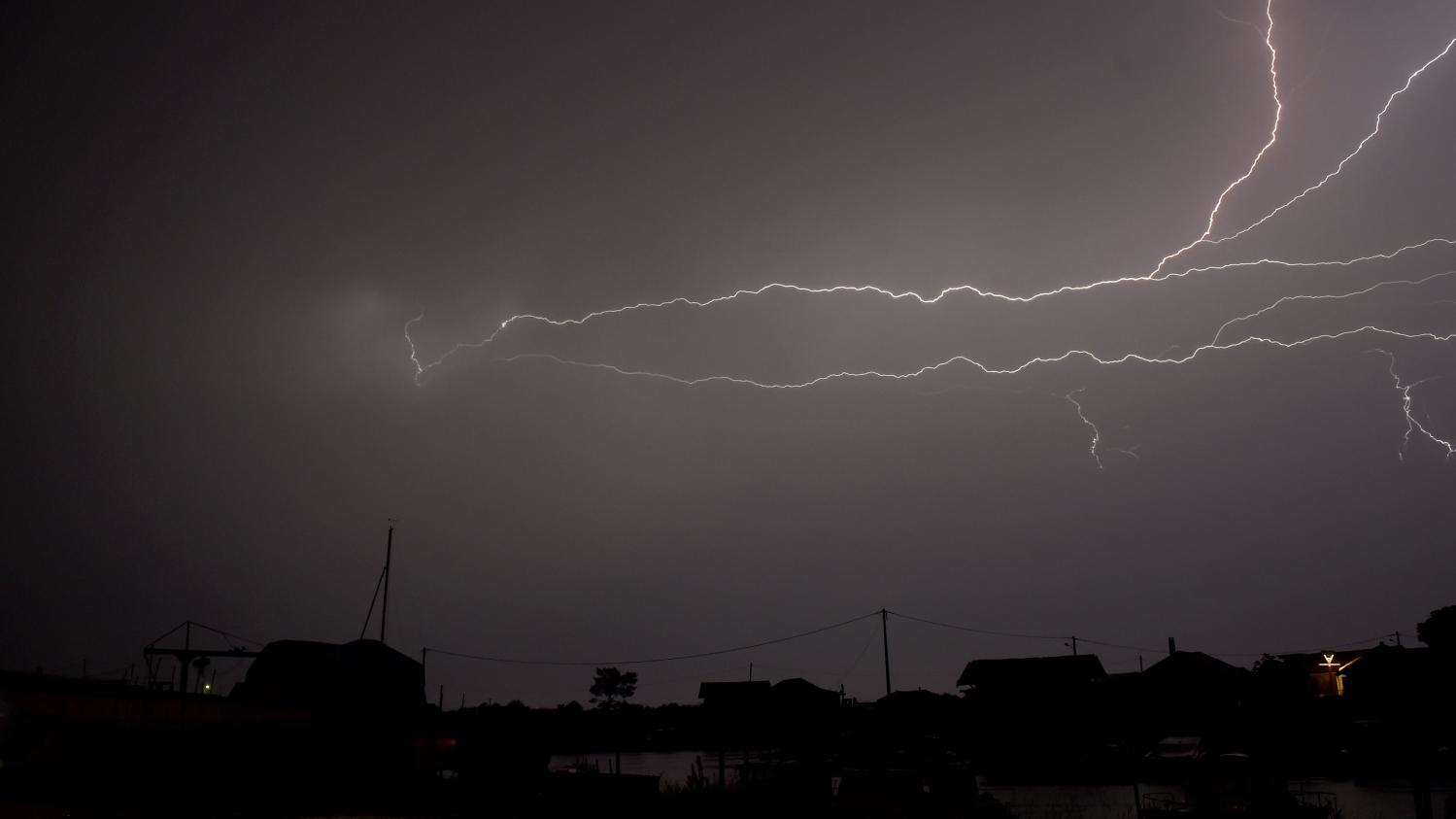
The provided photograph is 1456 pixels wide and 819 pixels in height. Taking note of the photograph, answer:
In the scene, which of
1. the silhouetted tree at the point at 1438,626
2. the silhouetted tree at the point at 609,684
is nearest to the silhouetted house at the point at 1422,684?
the silhouetted tree at the point at 1438,626

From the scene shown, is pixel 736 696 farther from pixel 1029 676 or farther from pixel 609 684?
pixel 609 684

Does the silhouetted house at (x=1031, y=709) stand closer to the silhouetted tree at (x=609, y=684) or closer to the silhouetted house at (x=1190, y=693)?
the silhouetted house at (x=1190, y=693)

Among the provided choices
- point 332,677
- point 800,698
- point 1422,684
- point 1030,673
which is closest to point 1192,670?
point 1030,673

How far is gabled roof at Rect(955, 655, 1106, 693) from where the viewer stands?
128 feet

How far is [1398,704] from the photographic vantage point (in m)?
13.8

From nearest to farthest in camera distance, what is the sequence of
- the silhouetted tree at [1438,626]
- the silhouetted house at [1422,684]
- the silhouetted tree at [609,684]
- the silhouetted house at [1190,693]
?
the silhouetted house at [1422,684] → the silhouetted tree at [1438,626] → the silhouetted house at [1190,693] → the silhouetted tree at [609,684]

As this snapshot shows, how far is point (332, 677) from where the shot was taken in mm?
36656

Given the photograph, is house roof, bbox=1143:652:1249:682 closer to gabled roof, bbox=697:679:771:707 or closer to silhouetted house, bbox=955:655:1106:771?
silhouetted house, bbox=955:655:1106:771

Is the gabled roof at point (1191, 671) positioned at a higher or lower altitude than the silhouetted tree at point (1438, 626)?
lower

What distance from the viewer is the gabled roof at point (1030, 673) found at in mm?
39062

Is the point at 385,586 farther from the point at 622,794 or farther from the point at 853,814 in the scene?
the point at 853,814

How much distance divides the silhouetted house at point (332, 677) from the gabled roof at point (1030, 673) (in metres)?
24.2

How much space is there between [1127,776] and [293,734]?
2471 cm

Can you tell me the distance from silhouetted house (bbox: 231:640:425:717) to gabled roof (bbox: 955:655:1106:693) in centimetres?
2419
